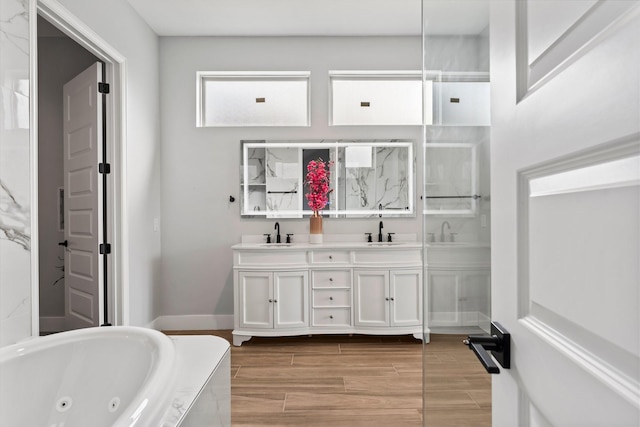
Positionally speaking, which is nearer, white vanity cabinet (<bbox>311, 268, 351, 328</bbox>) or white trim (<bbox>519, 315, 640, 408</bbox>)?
white trim (<bbox>519, 315, 640, 408</bbox>)

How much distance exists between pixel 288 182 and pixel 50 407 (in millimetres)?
2664

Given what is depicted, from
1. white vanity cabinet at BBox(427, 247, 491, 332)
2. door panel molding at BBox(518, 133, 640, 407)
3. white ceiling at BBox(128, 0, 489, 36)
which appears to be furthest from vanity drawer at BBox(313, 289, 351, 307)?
door panel molding at BBox(518, 133, 640, 407)

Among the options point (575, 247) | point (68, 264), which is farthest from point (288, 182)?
point (575, 247)

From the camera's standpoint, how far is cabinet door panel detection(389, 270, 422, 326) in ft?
10.7

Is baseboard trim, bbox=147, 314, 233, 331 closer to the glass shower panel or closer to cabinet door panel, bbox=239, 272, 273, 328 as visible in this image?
cabinet door panel, bbox=239, 272, 273, 328

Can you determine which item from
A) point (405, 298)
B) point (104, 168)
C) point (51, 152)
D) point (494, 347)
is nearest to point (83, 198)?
point (104, 168)

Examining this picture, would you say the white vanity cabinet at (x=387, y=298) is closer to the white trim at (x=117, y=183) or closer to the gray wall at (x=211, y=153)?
the gray wall at (x=211, y=153)

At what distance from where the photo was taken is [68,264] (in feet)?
10.7

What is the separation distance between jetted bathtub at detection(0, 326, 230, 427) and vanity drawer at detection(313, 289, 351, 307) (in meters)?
1.70

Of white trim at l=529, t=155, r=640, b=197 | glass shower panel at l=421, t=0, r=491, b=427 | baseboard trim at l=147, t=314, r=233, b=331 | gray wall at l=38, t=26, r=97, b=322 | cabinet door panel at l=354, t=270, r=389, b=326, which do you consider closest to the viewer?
white trim at l=529, t=155, r=640, b=197

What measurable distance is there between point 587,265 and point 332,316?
304cm

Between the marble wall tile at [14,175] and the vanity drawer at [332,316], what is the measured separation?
2043 mm

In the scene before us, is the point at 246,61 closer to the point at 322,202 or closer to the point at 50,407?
the point at 322,202

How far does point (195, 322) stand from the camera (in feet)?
12.3
